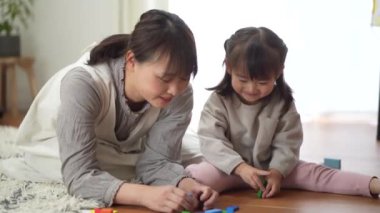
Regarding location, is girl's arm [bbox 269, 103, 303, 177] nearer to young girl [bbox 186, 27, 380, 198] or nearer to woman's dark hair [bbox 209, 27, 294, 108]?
young girl [bbox 186, 27, 380, 198]

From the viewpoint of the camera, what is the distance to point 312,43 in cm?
265

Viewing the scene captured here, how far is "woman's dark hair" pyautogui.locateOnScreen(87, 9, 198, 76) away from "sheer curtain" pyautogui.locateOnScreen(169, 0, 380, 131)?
135 centimetres

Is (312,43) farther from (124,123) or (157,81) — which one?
(157,81)

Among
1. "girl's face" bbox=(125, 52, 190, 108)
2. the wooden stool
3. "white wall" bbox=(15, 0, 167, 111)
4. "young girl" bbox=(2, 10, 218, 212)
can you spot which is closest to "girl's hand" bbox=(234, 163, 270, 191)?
"young girl" bbox=(2, 10, 218, 212)

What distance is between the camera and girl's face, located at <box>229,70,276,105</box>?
4.61ft

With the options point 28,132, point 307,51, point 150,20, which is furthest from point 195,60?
point 307,51

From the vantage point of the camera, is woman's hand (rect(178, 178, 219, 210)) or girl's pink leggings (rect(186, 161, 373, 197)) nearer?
woman's hand (rect(178, 178, 219, 210))

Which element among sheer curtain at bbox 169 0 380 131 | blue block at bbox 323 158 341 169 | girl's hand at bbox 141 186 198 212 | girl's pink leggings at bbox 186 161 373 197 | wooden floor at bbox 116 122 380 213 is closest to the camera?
girl's hand at bbox 141 186 198 212

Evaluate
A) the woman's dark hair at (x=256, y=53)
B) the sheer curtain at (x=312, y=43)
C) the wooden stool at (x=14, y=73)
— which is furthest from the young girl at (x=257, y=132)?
the wooden stool at (x=14, y=73)

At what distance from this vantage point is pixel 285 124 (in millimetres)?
1497

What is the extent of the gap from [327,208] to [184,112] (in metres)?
0.41

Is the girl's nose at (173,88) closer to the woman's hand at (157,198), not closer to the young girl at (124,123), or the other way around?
the young girl at (124,123)

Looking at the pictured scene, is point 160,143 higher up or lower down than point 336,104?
higher up

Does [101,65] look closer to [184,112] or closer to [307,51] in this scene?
[184,112]
